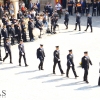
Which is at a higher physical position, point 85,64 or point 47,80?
point 85,64

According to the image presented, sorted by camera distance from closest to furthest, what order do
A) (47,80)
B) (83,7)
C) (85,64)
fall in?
(85,64)
(47,80)
(83,7)

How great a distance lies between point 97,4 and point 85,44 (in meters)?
10.0

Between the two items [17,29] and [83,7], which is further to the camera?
[83,7]

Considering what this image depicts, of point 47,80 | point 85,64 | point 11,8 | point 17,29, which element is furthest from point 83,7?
point 47,80

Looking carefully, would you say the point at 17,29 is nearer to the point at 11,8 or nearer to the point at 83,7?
the point at 11,8

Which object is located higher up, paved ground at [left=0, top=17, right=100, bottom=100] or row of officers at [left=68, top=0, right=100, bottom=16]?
row of officers at [left=68, top=0, right=100, bottom=16]

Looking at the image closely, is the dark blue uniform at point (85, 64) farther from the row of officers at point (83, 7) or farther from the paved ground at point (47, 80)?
the row of officers at point (83, 7)

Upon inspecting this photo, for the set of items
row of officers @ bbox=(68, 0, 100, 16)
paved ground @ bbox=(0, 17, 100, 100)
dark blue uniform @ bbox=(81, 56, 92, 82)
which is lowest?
paved ground @ bbox=(0, 17, 100, 100)

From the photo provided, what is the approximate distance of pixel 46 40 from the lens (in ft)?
80.5

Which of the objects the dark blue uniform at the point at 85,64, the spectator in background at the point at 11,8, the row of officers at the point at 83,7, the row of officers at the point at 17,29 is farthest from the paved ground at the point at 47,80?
the row of officers at the point at 83,7

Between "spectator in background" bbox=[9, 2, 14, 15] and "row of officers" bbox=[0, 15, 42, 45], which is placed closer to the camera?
"row of officers" bbox=[0, 15, 42, 45]

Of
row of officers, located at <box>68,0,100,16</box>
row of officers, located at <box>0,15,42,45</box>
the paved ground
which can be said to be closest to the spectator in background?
row of officers, located at <box>0,15,42,45</box>

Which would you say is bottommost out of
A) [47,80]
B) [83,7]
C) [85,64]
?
[47,80]

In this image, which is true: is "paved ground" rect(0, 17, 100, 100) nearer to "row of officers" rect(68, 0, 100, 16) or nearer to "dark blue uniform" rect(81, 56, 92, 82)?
"dark blue uniform" rect(81, 56, 92, 82)
